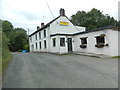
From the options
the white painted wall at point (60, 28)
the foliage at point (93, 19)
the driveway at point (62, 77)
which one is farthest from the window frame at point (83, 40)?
the foliage at point (93, 19)

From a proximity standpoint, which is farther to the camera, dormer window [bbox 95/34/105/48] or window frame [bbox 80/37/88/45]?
window frame [bbox 80/37/88/45]

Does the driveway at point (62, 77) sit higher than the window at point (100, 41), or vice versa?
the window at point (100, 41)

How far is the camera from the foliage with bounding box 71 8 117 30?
3486 centimetres

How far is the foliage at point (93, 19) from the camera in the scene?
1372 inches

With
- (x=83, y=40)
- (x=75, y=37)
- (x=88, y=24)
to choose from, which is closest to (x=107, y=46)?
(x=83, y=40)

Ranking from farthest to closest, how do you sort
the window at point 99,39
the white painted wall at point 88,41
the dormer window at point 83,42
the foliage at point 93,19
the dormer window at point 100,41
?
the foliage at point 93,19, the dormer window at point 83,42, the window at point 99,39, the dormer window at point 100,41, the white painted wall at point 88,41

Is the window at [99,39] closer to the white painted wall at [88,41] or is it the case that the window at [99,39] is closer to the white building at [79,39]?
the white building at [79,39]

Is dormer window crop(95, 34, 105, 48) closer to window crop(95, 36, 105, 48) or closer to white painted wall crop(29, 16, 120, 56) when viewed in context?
window crop(95, 36, 105, 48)

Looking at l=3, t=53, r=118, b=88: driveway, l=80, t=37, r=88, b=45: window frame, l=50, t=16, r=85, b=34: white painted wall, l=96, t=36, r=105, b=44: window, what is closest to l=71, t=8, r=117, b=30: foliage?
l=50, t=16, r=85, b=34: white painted wall

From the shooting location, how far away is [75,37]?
643 inches

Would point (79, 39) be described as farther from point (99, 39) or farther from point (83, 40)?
point (99, 39)

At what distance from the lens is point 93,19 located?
3484cm

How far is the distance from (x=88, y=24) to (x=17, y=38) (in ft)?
89.7

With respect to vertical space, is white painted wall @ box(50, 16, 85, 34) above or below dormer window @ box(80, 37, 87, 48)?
above
